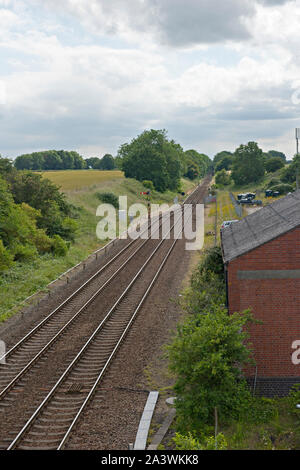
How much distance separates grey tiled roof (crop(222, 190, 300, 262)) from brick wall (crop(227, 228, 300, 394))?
0.57 m

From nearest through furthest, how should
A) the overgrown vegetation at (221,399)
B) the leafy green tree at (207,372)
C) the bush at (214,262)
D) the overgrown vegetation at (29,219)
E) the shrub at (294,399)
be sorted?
the overgrown vegetation at (221,399)
the leafy green tree at (207,372)
the shrub at (294,399)
the bush at (214,262)
the overgrown vegetation at (29,219)

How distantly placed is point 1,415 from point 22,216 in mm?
18837

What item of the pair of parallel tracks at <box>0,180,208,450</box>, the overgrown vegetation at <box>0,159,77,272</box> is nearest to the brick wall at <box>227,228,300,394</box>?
the pair of parallel tracks at <box>0,180,208,450</box>

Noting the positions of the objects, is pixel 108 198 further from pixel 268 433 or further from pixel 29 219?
pixel 268 433

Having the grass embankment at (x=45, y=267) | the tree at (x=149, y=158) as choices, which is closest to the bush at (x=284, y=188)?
the tree at (x=149, y=158)

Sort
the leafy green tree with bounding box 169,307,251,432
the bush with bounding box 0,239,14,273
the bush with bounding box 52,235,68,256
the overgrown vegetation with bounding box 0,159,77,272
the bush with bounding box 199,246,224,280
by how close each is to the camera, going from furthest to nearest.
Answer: the bush with bounding box 52,235,68,256 < the overgrown vegetation with bounding box 0,159,77,272 < the bush with bounding box 0,239,14,273 < the bush with bounding box 199,246,224,280 < the leafy green tree with bounding box 169,307,251,432

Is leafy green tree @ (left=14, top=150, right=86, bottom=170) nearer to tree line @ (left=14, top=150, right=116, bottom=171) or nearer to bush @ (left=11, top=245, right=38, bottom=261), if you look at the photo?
tree line @ (left=14, top=150, right=116, bottom=171)

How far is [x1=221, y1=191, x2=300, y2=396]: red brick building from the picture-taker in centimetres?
1294

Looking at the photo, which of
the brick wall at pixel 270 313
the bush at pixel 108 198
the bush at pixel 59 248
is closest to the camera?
the brick wall at pixel 270 313

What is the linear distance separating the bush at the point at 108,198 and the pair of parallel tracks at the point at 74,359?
3049cm

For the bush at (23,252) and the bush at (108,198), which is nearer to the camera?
the bush at (23,252)

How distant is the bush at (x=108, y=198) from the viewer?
191ft

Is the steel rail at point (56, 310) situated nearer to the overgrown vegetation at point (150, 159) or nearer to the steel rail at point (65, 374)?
the steel rail at point (65, 374)

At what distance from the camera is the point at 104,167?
A: 197000mm
